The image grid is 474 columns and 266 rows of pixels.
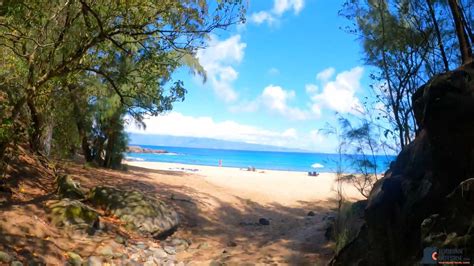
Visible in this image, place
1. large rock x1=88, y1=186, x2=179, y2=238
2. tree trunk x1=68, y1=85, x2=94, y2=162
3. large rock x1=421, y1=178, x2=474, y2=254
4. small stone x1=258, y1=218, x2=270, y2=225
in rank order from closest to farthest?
1. large rock x1=421, y1=178, x2=474, y2=254
2. large rock x1=88, y1=186, x2=179, y2=238
3. small stone x1=258, y1=218, x2=270, y2=225
4. tree trunk x1=68, y1=85, x2=94, y2=162

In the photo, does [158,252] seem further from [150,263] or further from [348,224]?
[348,224]

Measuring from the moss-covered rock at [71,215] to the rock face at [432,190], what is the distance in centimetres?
522

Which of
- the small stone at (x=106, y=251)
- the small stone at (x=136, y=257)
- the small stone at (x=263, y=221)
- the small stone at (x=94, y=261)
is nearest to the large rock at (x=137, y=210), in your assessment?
the small stone at (x=136, y=257)

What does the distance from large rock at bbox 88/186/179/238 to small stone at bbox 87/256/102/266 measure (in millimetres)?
2161

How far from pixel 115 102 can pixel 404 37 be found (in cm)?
1096

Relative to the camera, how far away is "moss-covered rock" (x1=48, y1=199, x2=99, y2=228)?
7.30 m

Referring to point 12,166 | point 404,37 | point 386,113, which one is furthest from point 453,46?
point 12,166

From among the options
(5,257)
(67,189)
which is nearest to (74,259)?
(5,257)

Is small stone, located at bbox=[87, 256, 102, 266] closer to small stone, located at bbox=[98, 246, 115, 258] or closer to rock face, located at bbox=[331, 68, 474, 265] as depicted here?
small stone, located at bbox=[98, 246, 115, 258]

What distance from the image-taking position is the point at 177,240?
29.9ft

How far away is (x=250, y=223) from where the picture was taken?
11.7 m

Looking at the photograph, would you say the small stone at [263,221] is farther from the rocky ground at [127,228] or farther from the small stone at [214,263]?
the small stone at [214,263]

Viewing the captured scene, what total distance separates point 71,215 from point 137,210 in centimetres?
197

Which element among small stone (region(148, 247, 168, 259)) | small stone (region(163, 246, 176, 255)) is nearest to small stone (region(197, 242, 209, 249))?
small stone (region(163, 246, 176, 255))
